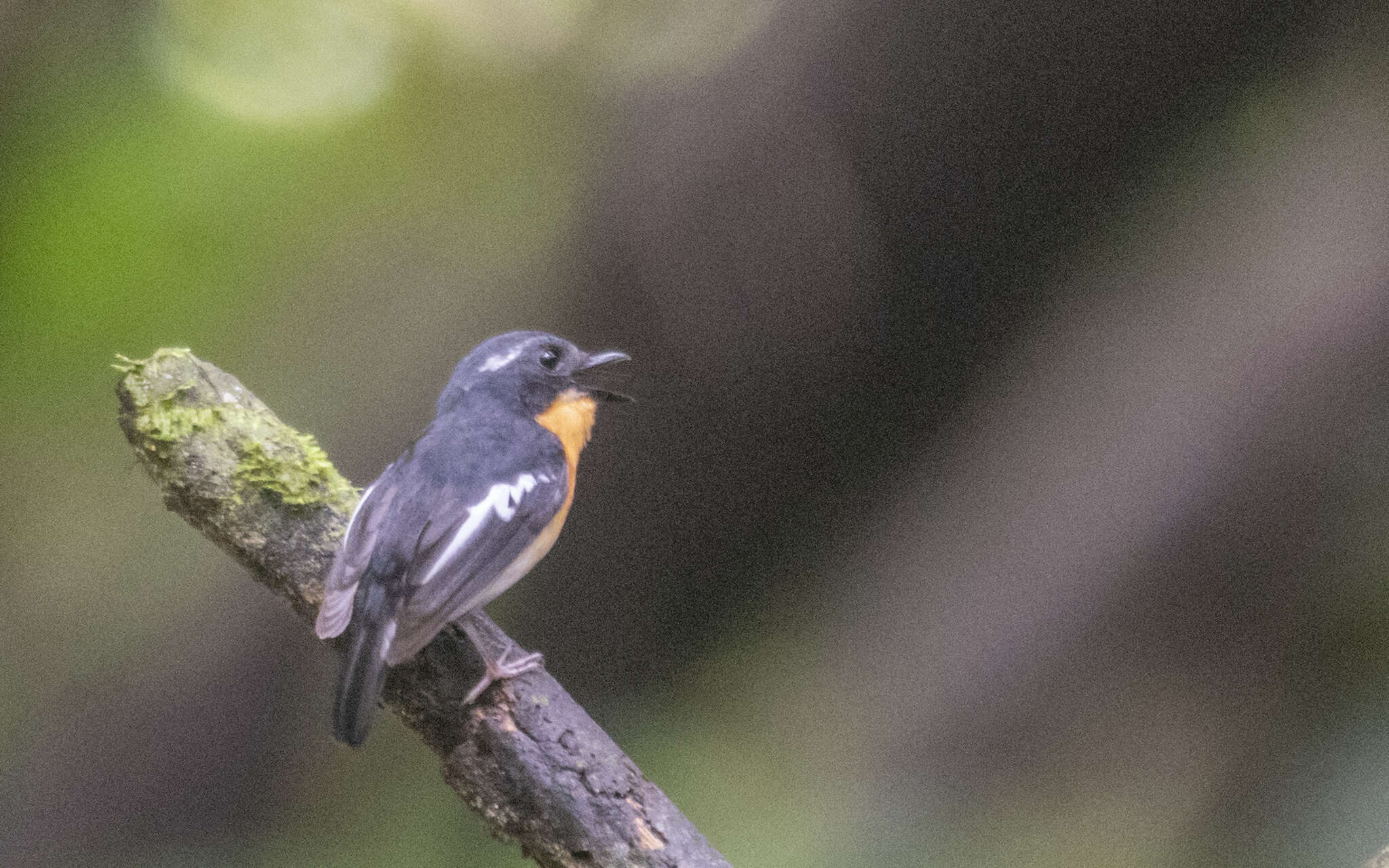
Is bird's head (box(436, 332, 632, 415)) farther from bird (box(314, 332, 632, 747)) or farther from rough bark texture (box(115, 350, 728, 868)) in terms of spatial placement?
rough bark texture (box(115, 350, 728, 868))

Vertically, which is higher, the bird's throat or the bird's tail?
the bird's throat

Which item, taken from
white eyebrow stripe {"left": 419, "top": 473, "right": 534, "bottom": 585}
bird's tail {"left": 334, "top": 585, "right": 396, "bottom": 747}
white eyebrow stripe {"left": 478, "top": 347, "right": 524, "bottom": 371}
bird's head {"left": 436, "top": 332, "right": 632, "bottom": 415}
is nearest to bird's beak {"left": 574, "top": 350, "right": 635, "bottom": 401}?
bird's head {"left": 436, "top": 332, "right": 632, "bottom": 415}

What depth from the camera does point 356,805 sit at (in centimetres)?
198

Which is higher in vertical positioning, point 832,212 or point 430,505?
point 832,212

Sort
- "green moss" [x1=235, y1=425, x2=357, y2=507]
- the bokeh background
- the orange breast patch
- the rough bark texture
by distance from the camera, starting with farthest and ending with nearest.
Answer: the bokeh background < the orange breast patch < "green moss" [x1=235, y1=425, x2=357, y2=507] < the rough bark texture

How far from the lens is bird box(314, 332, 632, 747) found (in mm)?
1182

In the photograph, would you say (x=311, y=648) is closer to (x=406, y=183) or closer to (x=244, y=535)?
(x=244, y=535)

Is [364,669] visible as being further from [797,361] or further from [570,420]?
[797,361]

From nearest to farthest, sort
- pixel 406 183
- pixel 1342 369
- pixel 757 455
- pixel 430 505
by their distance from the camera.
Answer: pixel 430 505 → pixel 1342 369 → pixel 406 183 → pixel 757 455

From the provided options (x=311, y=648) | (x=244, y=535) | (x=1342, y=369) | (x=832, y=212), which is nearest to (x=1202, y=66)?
(x=1342, y=369)

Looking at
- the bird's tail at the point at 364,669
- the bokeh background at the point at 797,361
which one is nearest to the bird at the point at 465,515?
the bird's tail at the point at 364,669

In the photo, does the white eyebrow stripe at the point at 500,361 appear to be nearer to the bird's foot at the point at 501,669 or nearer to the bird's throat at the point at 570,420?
the bird's throat at the point at 570,420

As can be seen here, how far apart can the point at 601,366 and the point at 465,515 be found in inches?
16.2

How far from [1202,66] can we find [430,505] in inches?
69.2
